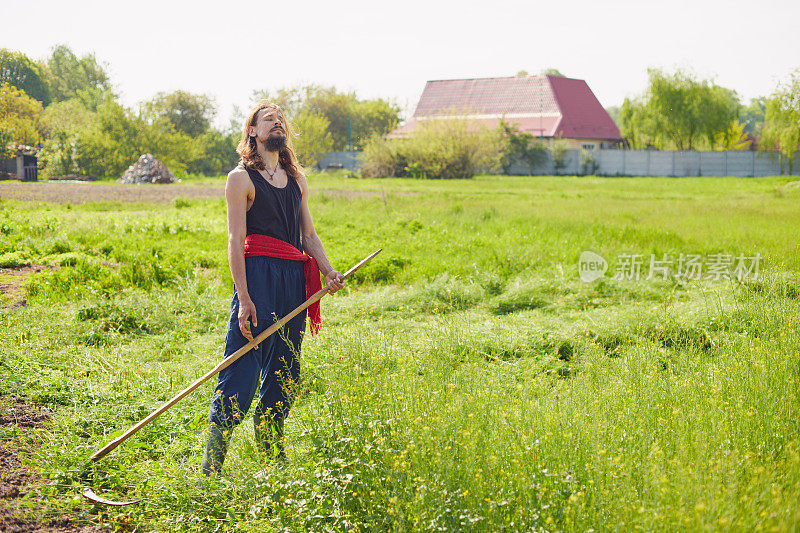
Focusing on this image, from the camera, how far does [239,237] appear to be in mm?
3205

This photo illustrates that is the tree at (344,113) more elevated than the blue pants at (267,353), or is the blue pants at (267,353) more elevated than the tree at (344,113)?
the tree at (344,113)

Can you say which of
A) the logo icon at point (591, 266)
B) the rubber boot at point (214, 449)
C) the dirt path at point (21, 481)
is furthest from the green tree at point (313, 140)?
the rubber boot at point (214, 449)

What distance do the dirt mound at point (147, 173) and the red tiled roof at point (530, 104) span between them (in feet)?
50.8

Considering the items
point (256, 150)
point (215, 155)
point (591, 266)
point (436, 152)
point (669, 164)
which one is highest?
point (215, 155)

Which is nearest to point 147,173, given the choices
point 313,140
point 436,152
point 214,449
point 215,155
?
point 436,152

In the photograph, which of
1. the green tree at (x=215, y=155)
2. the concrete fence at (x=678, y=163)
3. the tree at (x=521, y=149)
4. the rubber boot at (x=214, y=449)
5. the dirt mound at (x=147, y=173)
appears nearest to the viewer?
the rubber boot at (x=214, y=449)

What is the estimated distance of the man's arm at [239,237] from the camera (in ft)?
10.4

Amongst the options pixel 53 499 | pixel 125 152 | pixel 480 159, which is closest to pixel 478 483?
pixel 53 499

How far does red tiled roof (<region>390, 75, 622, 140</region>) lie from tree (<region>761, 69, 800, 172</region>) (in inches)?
528

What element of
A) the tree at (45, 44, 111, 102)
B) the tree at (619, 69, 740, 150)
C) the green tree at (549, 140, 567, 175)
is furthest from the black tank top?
the tree at (45, 44, 111, 102)

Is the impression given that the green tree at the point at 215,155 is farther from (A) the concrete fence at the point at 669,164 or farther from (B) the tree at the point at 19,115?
(A) the concrete fence at the point at 669,164

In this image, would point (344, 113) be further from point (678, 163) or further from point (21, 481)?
point (21, 481)

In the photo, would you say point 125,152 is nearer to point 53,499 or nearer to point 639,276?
point 639,276

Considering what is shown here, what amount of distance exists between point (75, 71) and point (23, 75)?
62.9ft
